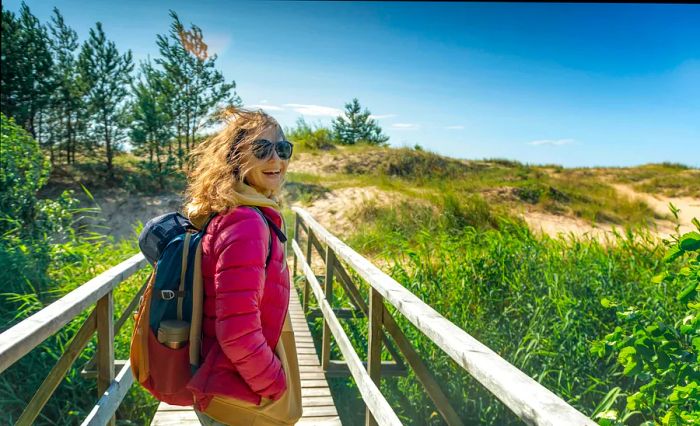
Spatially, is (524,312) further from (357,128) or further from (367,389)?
(357,128)

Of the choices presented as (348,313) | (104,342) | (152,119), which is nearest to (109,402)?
(104,342)

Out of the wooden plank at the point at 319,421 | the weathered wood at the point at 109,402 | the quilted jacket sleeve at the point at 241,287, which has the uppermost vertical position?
the quilted jacket sleeve at the point at 241,287

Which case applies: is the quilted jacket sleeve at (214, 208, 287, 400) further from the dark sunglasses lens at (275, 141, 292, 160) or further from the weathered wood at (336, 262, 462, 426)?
the weathered wood at (336, 262, 462, 426)

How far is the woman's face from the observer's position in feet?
5.09

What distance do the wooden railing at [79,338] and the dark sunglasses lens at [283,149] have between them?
858 mm

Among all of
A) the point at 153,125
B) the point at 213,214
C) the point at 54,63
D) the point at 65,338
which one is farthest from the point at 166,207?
the point at 213,214

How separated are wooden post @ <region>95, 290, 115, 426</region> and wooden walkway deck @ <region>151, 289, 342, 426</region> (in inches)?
17.3

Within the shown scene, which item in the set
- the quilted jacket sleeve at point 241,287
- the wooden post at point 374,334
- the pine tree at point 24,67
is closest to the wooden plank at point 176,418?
the wooden post at point 374,334

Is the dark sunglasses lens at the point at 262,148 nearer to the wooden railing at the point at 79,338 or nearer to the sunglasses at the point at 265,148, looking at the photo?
the sunglasses at the point at 265,148

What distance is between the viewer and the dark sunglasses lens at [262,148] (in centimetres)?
155

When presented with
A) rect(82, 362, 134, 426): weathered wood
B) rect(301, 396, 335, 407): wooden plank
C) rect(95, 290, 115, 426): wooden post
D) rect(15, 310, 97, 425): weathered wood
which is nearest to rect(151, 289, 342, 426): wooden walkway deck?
rect(301, 396, 335, 407): wooden plank

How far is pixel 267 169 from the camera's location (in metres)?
1.58

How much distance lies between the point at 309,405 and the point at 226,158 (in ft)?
6.36

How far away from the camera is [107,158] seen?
18.3 m
